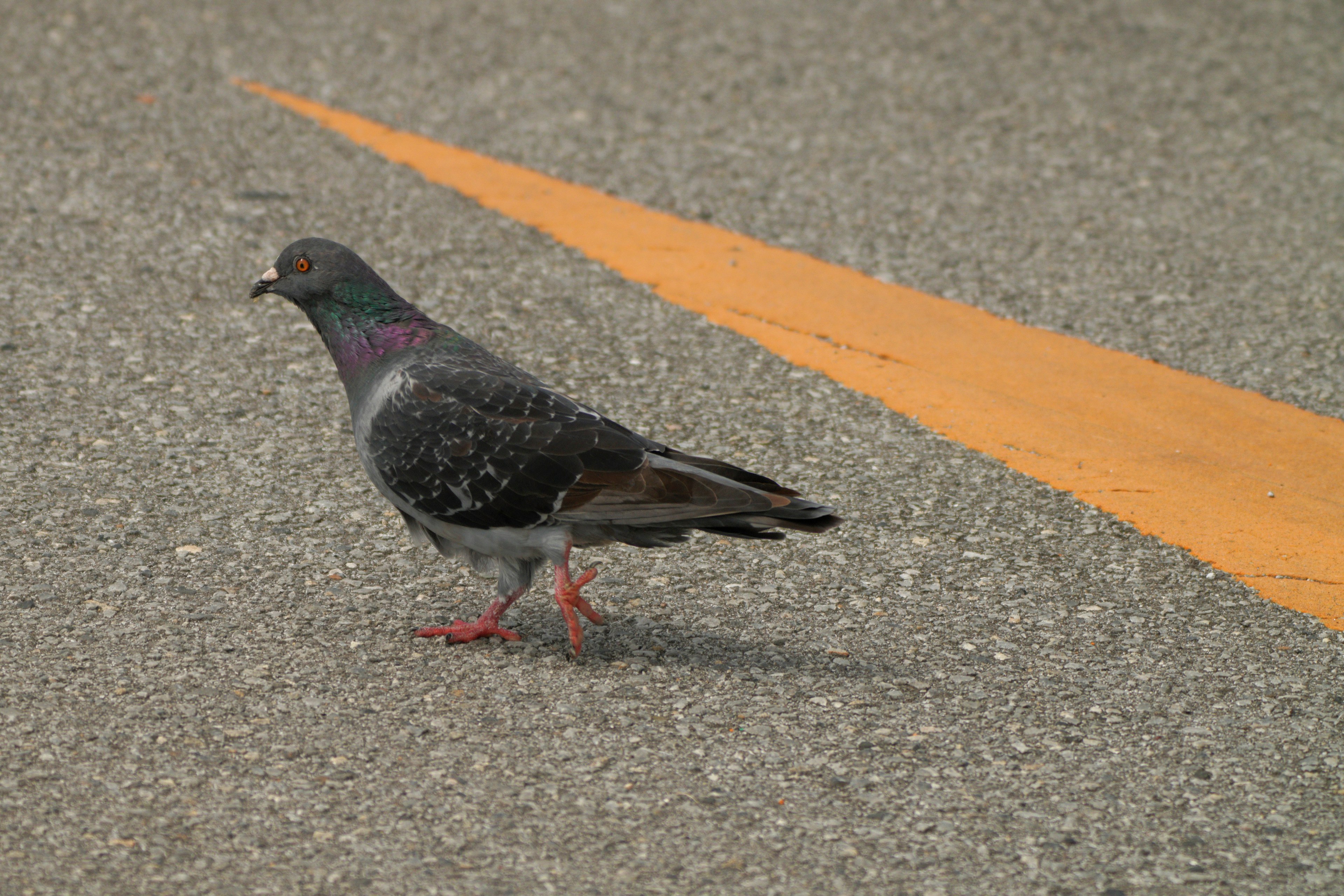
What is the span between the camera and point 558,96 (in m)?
10.3

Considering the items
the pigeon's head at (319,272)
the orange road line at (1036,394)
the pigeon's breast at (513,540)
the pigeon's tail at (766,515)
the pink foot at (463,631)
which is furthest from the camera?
the orange road line at (1036,394)

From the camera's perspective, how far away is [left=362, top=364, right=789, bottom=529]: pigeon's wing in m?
4.45

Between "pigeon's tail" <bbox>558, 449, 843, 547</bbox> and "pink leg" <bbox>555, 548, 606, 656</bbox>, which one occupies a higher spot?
"pigeon's tail" <bbox>558, 449, 843, 547</bbox>

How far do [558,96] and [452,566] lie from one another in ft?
19.2

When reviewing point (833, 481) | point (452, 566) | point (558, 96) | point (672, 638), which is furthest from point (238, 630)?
point (558, 96)

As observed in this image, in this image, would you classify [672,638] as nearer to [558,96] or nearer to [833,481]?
[833,481]

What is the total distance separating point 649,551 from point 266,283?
1.72 metres

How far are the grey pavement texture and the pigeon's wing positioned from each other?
514 mm

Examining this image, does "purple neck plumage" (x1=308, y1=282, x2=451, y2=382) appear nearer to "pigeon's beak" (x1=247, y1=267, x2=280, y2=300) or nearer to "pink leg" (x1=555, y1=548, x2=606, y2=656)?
"pigeon's beak" (x1=247, y1=267, x2=280, y2=300)

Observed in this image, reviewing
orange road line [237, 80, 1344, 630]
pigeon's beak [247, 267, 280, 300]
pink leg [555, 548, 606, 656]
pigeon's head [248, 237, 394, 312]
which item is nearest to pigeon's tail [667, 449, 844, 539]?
pink leg [555, 548, 606, 656]

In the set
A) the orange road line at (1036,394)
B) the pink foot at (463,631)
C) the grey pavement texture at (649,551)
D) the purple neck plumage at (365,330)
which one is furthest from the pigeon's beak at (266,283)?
the orange road line at (1036,394)

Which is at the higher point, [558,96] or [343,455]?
[558,96]

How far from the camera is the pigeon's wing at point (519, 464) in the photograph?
4.45 m

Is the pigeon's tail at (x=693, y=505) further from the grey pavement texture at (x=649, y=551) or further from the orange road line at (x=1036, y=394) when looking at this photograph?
the orange road line at (x=1036, y=394)
